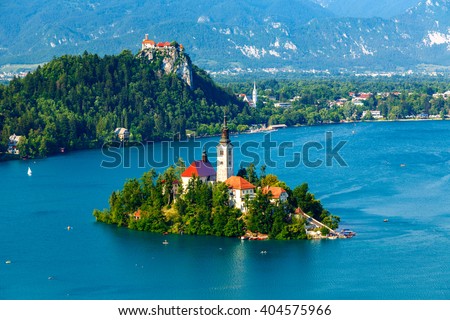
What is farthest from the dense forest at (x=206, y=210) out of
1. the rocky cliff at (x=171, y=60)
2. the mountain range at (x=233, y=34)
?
the mountain range at (x=233, y=34)

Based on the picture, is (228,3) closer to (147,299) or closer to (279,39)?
(279,39)

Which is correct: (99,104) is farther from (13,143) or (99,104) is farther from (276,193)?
(276,193)

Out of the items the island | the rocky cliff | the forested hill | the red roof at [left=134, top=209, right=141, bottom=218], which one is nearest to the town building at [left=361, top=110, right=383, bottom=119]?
the forested hill

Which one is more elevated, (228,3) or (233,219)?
(228,3)

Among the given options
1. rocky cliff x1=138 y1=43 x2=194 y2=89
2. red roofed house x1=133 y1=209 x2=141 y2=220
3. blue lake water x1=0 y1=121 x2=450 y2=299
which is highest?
rocky cliff x1=138 y1=43 x2=194 y2=89

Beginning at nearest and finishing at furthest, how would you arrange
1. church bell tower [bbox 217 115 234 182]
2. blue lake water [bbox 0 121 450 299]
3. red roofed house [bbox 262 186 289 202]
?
1. blue lake water [bbox 0 121 450 299]
2. red roofed house [bbox 262 186 289 202]
3. church bell tower [bbox 217 115 234 182]

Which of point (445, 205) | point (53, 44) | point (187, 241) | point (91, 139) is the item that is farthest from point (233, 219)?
point (53, 44)

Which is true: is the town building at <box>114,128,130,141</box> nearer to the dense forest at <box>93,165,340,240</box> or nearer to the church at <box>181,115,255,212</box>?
the dense forest at <box>93,165,340,240</box>
